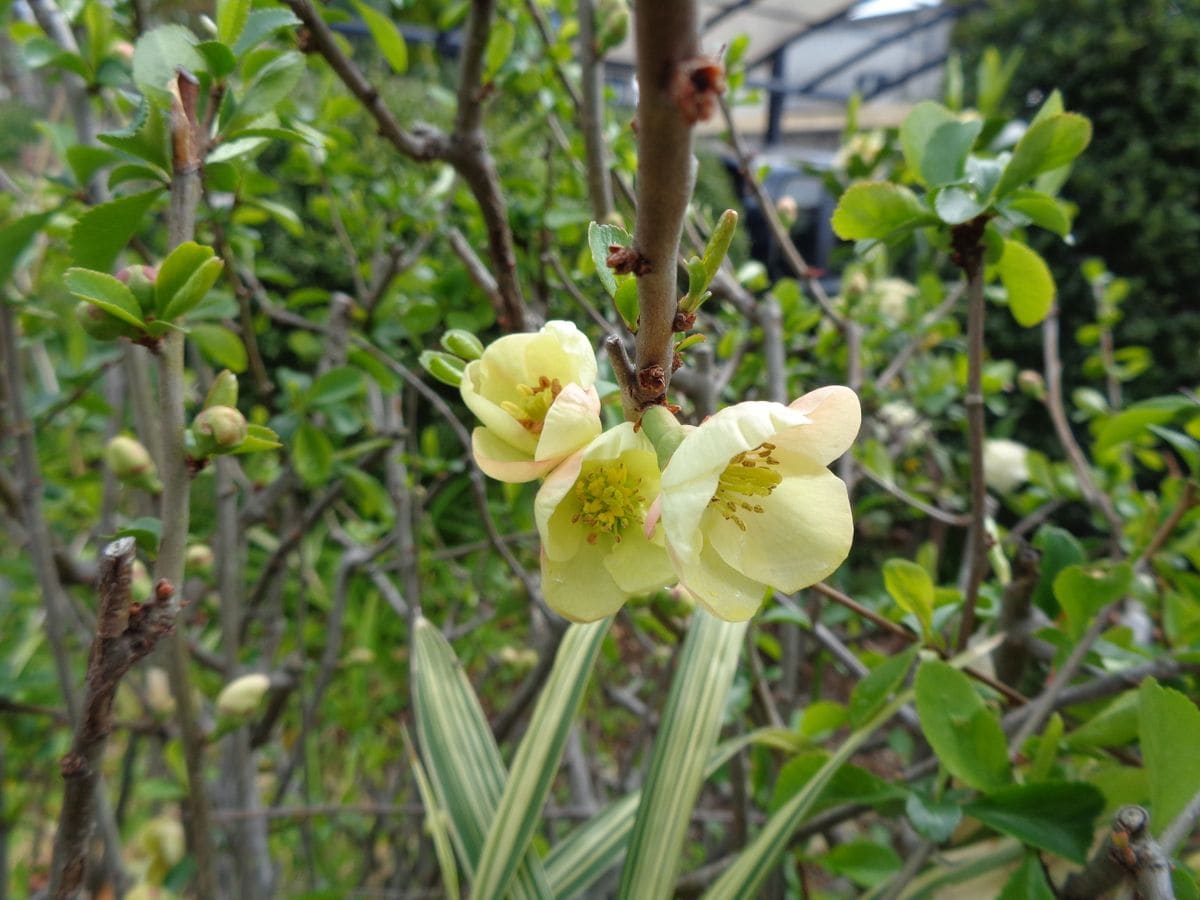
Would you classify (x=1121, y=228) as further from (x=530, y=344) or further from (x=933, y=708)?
(x=530, y=344)

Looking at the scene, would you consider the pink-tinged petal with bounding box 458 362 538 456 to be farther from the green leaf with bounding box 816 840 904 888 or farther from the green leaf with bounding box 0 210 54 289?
the green leaf with bounding box 816 840 904 888

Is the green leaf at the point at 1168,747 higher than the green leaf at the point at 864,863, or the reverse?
the green leaf at the point at 1168,747

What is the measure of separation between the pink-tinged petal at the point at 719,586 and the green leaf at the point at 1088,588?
34 cm

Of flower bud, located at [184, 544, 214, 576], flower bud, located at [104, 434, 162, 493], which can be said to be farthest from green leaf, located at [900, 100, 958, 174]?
flower bud, located at [184, 544, 214, 576]

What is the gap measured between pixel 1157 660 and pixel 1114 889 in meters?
0.20

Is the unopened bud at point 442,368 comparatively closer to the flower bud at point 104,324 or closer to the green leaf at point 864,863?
the flower bud at point 104,324

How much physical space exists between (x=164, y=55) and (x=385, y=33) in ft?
1.45

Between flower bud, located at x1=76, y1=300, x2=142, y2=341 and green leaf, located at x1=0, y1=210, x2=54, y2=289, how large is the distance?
0.80ft

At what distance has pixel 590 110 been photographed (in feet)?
2.78

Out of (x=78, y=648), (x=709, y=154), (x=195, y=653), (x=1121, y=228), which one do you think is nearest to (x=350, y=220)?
(x=195, y=653)

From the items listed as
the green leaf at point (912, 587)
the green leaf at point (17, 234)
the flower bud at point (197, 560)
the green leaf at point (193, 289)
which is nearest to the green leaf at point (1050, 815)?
the green leaf at point (912, 587)

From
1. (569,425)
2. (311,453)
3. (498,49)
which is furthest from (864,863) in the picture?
(498,49)

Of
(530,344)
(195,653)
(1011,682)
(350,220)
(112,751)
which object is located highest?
(530,344)

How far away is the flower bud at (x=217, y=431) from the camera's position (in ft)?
1.20
